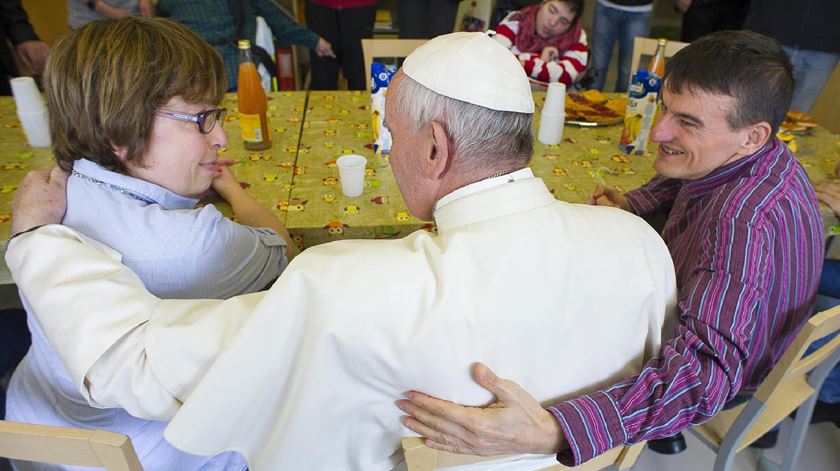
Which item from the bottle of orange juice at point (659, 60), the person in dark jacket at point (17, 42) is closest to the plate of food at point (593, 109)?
the bottle of orange juice at point (659, 60)

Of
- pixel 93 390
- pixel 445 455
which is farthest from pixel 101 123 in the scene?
pixel 445 455

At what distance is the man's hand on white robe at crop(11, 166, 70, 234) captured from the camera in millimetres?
851

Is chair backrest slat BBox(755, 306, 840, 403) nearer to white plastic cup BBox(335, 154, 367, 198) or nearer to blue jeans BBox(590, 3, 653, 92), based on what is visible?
white plastic cup BBox(335, 154, 367, 198)

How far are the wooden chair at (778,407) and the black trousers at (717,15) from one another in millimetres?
2803

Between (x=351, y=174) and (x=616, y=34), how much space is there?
2.66m

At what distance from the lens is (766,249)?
94cm

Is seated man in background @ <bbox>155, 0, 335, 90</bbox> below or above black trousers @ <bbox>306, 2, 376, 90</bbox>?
above

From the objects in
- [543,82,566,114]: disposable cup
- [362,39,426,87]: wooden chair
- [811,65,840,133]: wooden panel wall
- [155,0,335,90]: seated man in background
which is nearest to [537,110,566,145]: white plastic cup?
[543,82,566,114]: disposable cup

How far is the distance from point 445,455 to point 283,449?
0.22 metres

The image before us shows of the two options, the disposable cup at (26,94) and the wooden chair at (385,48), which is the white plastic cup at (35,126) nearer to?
the disposable cup at (26,94)

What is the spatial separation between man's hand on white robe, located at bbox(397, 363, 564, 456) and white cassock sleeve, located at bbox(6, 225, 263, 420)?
268mm

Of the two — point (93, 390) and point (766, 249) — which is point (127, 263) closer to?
point (93, 390)

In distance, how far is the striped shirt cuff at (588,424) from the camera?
746 millimetres

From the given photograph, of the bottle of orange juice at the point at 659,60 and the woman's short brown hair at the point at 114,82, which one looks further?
the bottle of orange juice at the point at 659,60
